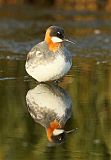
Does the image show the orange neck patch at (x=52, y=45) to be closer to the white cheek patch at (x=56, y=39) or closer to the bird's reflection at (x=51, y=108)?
the white cheek patch at (x=56, y=39)

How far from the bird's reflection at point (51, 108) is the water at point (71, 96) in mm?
83

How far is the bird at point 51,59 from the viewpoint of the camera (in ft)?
31.9

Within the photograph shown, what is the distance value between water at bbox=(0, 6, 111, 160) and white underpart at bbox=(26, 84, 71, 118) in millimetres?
119

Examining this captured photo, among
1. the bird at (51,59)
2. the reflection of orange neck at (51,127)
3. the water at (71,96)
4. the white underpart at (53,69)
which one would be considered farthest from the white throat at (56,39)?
the reflection of orange neck at (51,127)

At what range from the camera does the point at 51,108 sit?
27.4 feet

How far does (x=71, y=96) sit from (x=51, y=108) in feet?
2.86

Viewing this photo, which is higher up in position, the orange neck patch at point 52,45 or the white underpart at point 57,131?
the orange neck patch at point 52,45

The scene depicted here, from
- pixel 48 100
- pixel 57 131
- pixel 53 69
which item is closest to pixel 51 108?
pixel 48 100

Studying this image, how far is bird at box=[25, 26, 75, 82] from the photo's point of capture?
9.71 m

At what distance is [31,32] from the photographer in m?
18.3

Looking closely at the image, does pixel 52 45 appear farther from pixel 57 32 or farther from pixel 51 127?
pixel 51 127

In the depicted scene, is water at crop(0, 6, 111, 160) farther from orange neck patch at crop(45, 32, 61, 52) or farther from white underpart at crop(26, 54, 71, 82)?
orange neck patch at crop(45, 32, 61, 52)

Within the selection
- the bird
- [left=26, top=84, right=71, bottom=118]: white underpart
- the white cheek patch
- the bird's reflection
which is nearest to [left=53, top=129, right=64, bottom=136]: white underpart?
the bird's reflection

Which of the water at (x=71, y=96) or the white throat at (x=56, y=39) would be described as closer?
the water at (x=71, y=96)
